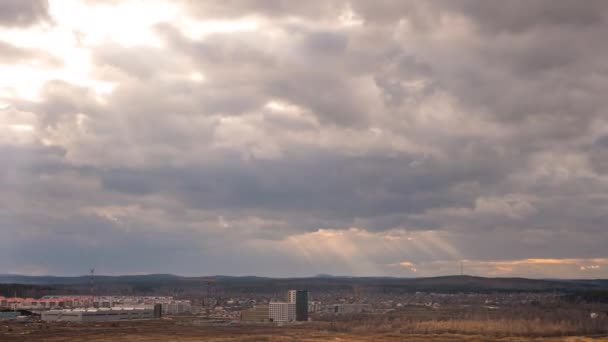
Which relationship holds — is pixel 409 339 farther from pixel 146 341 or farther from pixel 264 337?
pixel 146 341

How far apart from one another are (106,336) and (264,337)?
40.7m

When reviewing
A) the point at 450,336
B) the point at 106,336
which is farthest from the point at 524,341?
the point at 106,336

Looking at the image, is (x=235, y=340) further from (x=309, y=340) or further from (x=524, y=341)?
(x=524, y=341)

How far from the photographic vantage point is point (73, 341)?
165250 mm

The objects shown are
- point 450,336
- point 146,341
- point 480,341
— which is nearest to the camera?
point 146,341

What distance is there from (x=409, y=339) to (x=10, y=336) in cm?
10080

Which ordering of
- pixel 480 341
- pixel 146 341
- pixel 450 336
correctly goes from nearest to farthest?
pixel 146 341 < pixel 480 341 < pixel 450 336

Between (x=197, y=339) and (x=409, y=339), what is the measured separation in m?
53.1

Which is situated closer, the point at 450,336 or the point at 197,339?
the point at 197,339

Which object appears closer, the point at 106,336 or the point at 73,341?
the point at 73,341

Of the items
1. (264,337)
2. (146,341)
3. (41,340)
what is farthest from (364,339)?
(41,340)

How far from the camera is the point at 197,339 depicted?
171 meters

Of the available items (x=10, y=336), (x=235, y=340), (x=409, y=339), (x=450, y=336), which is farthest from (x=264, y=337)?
(x=10, y=336)

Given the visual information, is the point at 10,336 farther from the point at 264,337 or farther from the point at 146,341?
the point at 264,337
